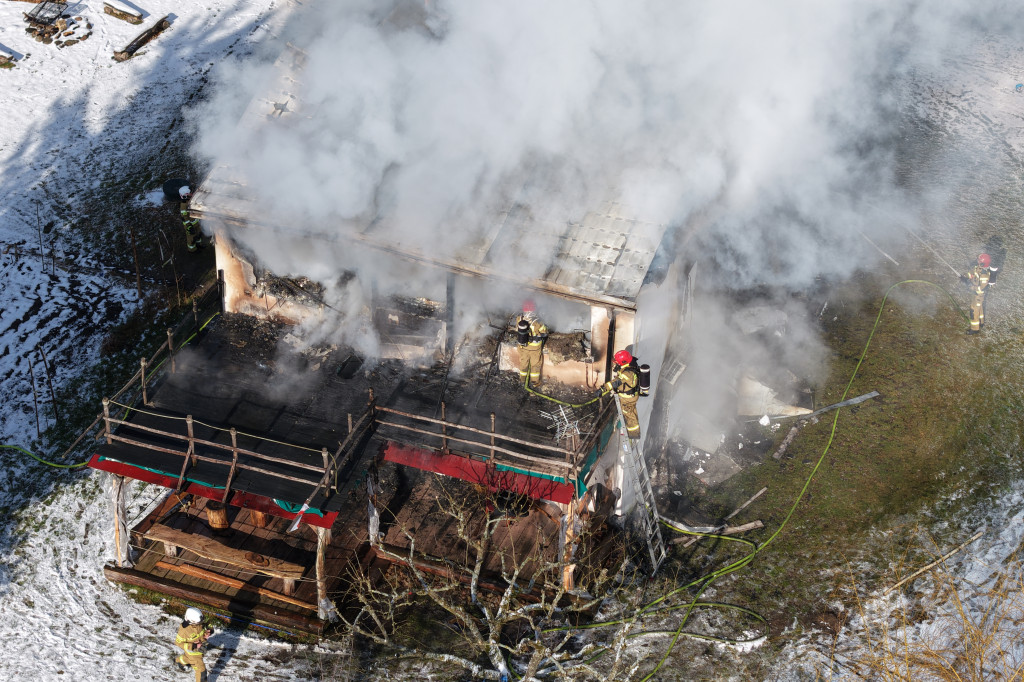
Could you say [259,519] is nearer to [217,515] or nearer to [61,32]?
[217,515]

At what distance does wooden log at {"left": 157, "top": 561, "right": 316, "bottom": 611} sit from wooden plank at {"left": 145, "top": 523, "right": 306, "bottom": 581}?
312 millimetres

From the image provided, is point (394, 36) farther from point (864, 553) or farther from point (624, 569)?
point (864, 553)

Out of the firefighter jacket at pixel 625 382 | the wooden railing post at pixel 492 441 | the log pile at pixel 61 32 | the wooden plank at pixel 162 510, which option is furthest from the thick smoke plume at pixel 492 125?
the log pile at pixel 61 32

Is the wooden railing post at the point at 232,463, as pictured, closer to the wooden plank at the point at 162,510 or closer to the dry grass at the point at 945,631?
the wooden plank at the point at 162,510

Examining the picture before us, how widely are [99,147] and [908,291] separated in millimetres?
20401

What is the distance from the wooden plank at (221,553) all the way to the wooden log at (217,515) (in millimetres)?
629

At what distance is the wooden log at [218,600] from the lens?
14055mm

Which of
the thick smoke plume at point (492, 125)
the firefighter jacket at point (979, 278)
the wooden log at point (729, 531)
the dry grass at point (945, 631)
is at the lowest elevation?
the wooden log at point (729, 531)

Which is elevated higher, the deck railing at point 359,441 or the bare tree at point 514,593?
the deck railing at point 359,441

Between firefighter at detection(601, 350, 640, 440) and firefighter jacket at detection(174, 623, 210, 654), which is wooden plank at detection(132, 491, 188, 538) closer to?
firefighter jacket at detection(174, 623, 210, 654)

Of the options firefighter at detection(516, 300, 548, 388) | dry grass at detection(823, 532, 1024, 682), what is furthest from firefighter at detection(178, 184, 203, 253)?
dry grass at detection(823, 532, 1024, 682)

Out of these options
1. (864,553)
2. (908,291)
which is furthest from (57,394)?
(908,291)

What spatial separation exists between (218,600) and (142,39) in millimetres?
18989

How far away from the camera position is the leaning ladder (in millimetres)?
14836
